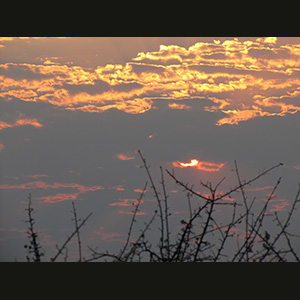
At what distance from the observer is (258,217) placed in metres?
3.63

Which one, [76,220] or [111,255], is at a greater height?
[76,220]

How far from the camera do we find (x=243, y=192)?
3.85m

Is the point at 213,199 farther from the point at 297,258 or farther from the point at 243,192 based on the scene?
the point at 297,258
